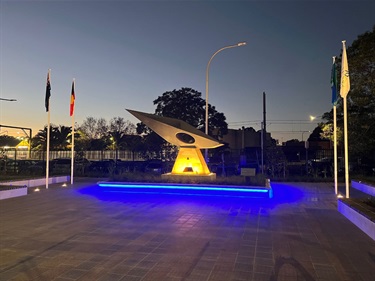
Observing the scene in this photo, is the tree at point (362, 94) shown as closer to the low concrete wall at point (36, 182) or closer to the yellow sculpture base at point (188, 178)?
the yellow sculpture base at point (188, 178)

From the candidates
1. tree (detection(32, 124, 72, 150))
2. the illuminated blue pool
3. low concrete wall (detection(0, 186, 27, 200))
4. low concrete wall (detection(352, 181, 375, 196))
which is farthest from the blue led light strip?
tree (detection(32, 124, 72, 150))

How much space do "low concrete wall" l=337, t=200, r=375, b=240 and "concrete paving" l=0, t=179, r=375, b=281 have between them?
0.45ft

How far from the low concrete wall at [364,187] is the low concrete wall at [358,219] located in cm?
461

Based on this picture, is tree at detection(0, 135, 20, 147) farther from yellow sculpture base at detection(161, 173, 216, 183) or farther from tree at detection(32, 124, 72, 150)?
yellow sculpture base at detection(161, 173, 216, 183)

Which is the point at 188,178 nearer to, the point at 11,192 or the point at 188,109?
the point at 11,192

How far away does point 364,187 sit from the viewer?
13672 mm

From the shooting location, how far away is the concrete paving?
430cm

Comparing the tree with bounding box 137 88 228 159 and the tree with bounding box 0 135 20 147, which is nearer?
the tree with bounding box 137 88 228 159

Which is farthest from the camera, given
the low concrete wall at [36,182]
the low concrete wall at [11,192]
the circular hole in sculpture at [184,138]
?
the circular hole in sculpture at [184,138]

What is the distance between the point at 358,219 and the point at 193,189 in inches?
293

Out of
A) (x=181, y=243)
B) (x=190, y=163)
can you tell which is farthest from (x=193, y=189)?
(x=181, y=243)

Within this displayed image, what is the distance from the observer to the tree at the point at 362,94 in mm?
13734

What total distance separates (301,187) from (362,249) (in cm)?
1038

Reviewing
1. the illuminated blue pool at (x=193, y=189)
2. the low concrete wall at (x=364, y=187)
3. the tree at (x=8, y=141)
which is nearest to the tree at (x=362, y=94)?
the low concrete wall at (x=364, y=187)
